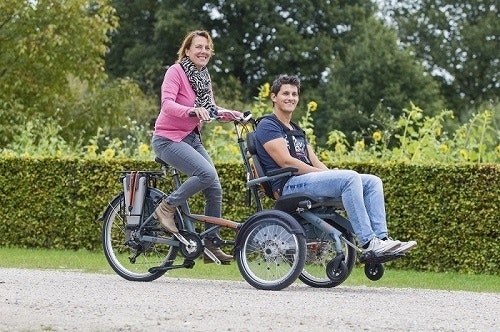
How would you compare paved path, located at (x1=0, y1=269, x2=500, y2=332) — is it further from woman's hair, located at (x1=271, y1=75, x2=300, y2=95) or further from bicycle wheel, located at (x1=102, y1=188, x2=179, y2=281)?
woman's hair, located at (x1=271, y1=75, x2=300, y2=95)

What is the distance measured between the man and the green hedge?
3.21m

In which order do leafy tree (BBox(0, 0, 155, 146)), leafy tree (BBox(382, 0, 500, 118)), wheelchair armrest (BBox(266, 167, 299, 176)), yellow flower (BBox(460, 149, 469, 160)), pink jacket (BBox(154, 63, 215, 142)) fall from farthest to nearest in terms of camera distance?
leafy tree (BBox(382, 0, 500, 118))
leafy tree (BBox(0, 0, 155, 146))
yellow flower (BBox(460, 149, 469, 160))
pink jacket (BBox(154, 63, 215, 142))
wheelchair armrest (BBox(266, 167, 299, 176))

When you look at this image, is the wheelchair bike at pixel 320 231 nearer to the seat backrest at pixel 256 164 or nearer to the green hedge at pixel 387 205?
the seat backrest at pixel 256 164

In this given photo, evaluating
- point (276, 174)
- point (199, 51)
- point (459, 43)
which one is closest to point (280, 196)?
point (276, 174)

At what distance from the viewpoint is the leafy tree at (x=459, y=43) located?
153 ft

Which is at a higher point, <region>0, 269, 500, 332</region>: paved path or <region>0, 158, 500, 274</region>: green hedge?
<region>0, 158, 500, 274</region>: green hedge

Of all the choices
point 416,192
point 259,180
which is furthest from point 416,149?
point 259,180

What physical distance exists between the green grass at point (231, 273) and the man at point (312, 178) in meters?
1.50

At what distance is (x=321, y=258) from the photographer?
8.59m

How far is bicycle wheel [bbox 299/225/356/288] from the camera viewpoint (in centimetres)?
855

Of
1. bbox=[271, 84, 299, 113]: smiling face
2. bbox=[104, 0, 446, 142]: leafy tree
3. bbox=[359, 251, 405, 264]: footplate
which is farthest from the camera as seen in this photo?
bbox=[104, 0, 446, 142]: leafy tree

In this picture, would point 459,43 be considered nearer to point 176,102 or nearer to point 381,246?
point 176,102

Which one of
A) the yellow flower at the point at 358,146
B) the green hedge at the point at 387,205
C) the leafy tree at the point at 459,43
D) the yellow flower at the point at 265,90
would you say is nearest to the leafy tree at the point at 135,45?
the leafy tree at the point at 459,43

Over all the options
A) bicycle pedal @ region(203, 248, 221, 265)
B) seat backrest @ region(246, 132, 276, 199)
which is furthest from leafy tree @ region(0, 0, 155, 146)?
seat backrest @ region(246, 132, 276, 199)
